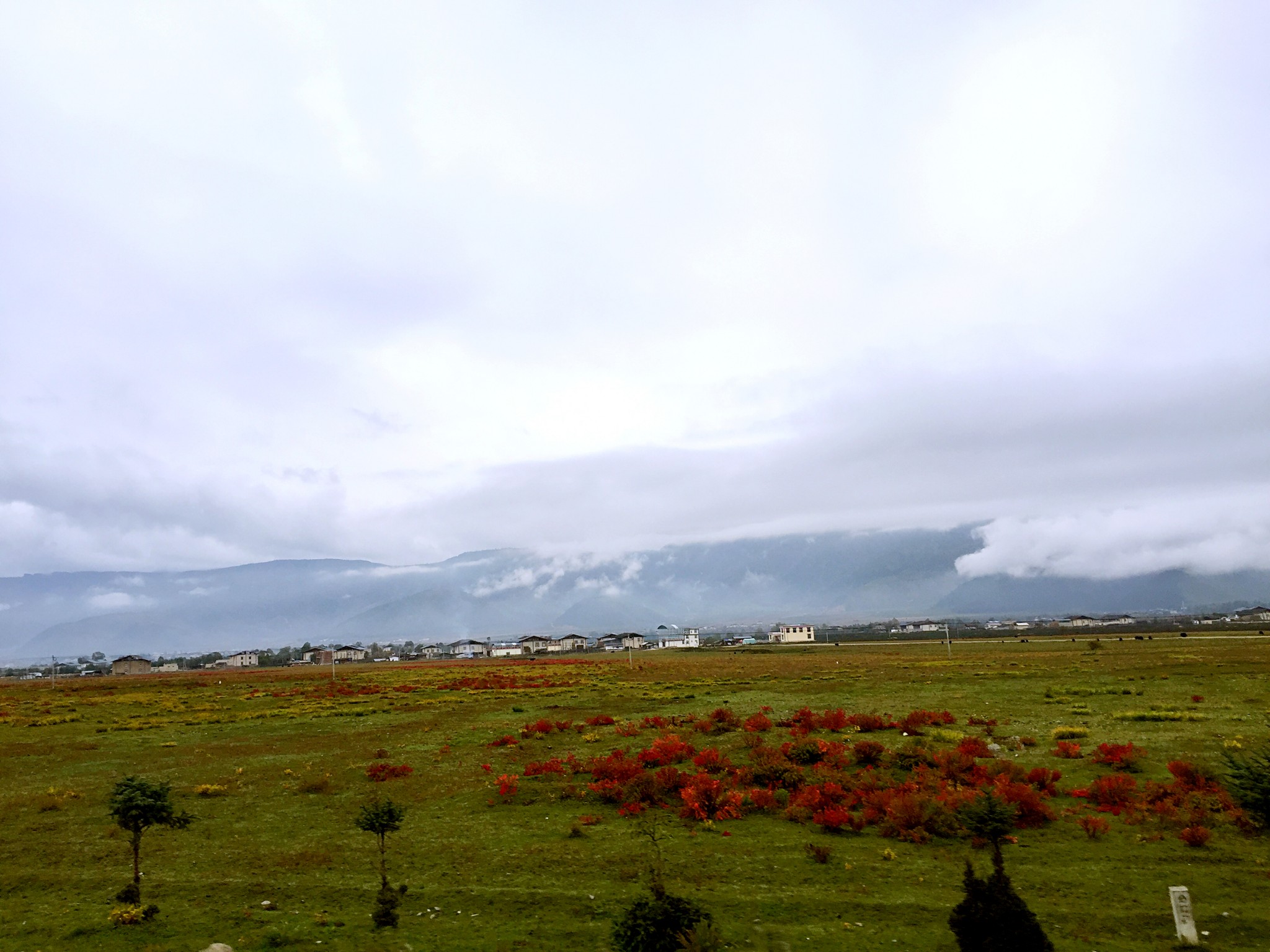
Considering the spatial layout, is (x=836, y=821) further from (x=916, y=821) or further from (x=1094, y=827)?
(x=1094, y=827)

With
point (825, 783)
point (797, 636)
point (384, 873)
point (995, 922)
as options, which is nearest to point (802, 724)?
point (825, 783)

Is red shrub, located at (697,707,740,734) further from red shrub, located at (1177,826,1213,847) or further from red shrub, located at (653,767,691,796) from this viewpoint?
red shrub, located at (1177,826,1213,847)

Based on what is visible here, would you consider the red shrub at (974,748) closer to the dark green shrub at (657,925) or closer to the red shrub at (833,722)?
the red shrub at (833,722)

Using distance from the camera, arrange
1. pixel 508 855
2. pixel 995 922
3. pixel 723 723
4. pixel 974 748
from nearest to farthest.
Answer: pixel 995 922, pixel 508 855, pixel 974 748, pixel 723 723

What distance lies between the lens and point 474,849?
16.1m

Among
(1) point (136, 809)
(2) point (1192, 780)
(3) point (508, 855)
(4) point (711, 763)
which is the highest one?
(1) point (136, 809)

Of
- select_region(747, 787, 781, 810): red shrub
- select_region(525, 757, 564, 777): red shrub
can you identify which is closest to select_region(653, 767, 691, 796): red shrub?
select_region(747, 787, 781, 810): red shrub

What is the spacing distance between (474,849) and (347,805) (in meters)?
6.18

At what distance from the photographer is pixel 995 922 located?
9602mm

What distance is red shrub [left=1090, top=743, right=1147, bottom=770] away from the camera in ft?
68.2

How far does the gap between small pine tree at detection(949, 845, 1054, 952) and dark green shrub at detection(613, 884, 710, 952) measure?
347cm

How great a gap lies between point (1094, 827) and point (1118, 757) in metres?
7.04

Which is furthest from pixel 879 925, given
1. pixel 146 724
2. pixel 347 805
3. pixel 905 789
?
pixel 146 724

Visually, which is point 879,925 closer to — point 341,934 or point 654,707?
point 341,934
